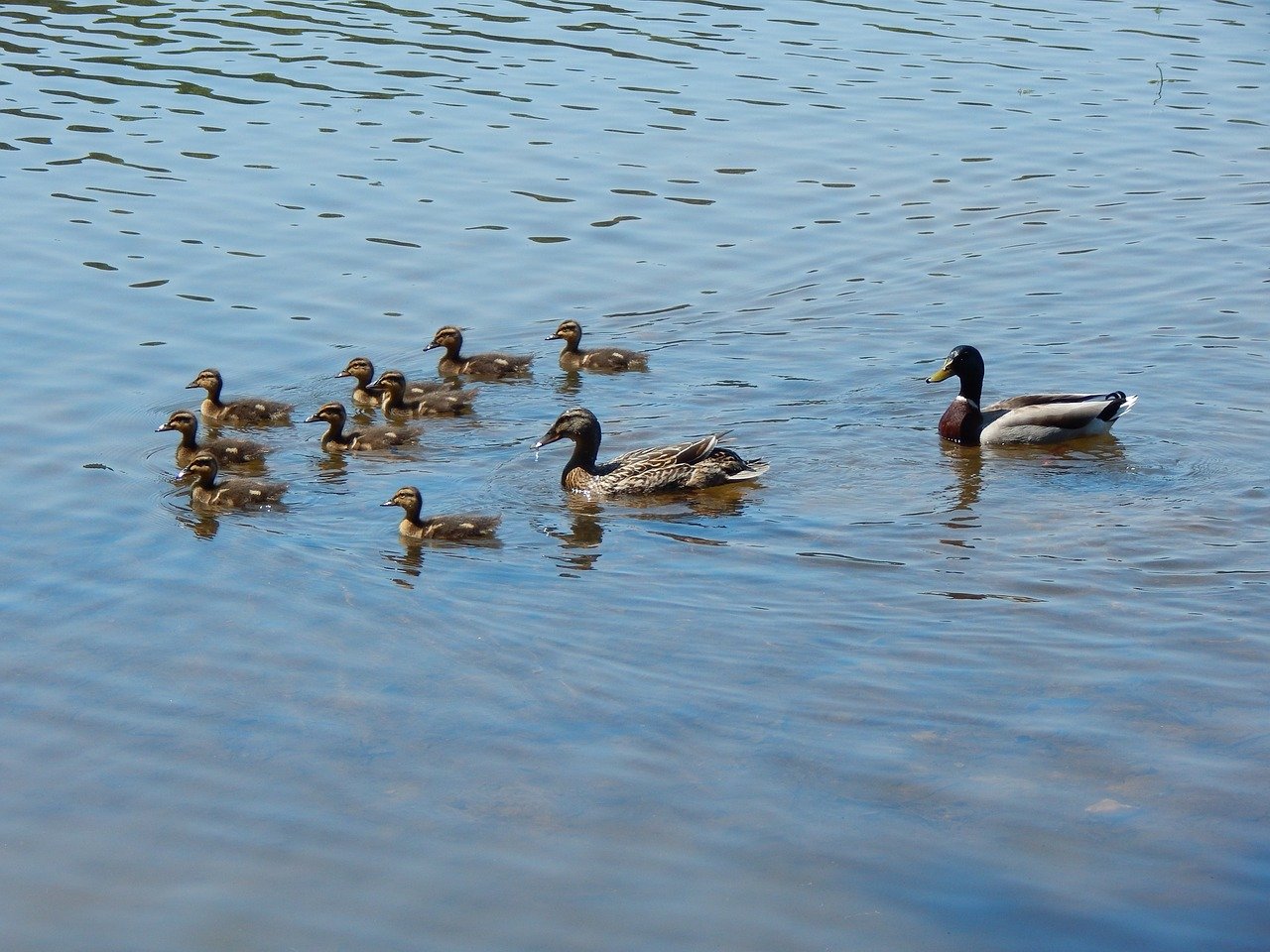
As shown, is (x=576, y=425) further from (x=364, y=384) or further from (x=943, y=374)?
(x=943, y=374)

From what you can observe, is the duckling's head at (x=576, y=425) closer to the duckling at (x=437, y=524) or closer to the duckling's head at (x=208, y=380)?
the duckling at (x=437, y=524)

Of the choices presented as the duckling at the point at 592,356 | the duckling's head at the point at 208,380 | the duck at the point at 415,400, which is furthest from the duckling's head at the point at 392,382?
the duckling at the point at 592,356

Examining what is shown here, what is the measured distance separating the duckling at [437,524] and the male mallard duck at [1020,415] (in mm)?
3919

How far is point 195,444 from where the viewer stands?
12.2 meters

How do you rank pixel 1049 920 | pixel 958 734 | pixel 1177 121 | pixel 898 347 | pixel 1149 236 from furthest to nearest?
pixel 1177 121 → pixel 1149 236 → pixel 898 347 → pixel 958 734 → pixel 1049 920

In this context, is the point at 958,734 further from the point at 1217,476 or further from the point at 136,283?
the point at 136,283

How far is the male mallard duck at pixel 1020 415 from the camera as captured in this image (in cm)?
1273

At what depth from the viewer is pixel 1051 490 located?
39.4 ft

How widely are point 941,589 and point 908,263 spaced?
23.9 feet

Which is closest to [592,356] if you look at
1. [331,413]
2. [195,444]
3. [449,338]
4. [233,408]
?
[449,338]

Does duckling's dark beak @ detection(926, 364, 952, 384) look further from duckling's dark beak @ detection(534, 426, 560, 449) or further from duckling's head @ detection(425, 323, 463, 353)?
duckling's head @ detection(425, 323, 463, 353)

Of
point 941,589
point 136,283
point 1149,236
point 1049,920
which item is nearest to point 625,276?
point 136,283

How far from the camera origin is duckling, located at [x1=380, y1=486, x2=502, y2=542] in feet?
35.4

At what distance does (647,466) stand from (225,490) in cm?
279
